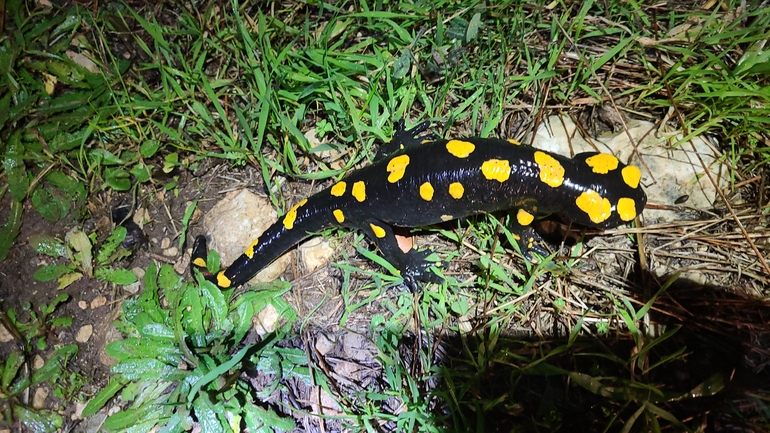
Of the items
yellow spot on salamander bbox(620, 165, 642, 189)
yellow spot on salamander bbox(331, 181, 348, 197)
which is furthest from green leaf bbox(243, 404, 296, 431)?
yellow spot on salamander bbox(620, 165, 642, 189)

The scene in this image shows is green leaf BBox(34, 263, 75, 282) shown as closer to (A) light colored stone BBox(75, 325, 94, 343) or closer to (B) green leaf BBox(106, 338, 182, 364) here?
(A) light colored stone BBox(75, 325, 94, 343)

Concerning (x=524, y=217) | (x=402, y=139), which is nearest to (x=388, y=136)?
(x=402, y=139)

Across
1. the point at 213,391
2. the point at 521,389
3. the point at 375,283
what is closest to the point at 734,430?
the point at 521,389

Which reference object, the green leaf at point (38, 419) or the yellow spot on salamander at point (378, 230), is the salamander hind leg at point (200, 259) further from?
the green leaf at point (38, 419)

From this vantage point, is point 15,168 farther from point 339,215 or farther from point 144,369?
point 339,215

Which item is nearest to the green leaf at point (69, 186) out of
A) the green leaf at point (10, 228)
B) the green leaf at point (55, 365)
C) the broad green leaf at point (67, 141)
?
the broad green leaf at point (67, 141)

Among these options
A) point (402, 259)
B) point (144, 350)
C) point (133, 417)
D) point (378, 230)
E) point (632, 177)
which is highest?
point (632, 177)
